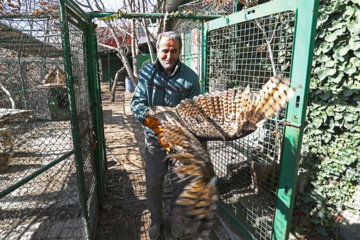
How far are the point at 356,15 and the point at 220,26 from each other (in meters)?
1.51

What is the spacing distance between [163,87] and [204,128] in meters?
0.64

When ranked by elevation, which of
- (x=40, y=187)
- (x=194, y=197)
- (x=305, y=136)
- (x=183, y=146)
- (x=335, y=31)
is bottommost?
(x=40, y=187)

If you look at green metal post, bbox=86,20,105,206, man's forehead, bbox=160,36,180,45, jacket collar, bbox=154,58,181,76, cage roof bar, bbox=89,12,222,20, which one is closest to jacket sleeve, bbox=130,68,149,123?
jacket collar, bbox=154,58,181,76

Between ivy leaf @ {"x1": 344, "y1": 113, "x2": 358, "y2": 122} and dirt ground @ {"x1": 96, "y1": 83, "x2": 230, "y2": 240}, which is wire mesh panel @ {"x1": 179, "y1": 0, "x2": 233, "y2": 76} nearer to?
dirt ground @ {"x1": 96, "y1": 83, "x2": 230, "y2": 240}

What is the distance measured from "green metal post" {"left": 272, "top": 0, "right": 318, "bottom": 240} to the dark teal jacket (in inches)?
36.6

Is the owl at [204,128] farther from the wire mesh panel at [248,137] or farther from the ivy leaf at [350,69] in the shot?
the ivy leaf at [350,69]

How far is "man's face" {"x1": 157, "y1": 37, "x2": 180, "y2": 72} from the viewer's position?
86.0 inches

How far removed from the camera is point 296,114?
1.75 meters

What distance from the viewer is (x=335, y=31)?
2.92 m

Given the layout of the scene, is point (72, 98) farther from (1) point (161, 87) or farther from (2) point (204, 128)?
(2) point (204, 128)

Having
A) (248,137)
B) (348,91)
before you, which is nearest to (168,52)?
(248,137)

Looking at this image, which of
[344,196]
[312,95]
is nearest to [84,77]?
[312,95]

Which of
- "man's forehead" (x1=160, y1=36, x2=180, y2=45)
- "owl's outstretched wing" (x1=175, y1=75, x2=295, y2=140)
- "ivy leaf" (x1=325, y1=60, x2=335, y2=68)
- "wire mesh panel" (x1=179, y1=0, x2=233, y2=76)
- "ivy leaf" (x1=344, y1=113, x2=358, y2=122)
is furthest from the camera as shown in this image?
"wire mesh panel" (x1=179, y1=0, x2=233, y2=76)

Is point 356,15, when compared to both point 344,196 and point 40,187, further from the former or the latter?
point 40,187
